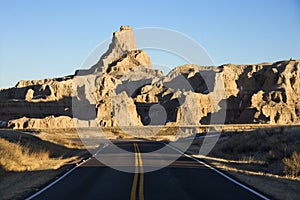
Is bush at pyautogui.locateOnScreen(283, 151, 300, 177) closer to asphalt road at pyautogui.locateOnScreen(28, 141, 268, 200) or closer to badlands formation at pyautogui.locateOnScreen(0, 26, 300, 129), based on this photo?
asphalt road at pyautogui.locateOnScreen(28, 141, 268, 200)

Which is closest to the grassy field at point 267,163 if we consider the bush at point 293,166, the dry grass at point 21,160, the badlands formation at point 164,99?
the bush at point 293,166

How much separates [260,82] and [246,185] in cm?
11888

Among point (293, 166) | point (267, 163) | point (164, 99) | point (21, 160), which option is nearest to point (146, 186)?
point (293, 166)

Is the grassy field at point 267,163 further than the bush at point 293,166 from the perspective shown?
No

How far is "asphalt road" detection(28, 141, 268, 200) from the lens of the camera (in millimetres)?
11242

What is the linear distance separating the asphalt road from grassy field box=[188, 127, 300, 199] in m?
1.06

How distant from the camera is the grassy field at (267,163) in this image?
13.5m

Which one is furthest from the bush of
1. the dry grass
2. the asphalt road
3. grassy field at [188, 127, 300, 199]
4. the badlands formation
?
the badlands formation

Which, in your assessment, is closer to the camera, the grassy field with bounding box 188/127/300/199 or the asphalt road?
the asphalt road

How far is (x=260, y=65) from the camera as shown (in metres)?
138

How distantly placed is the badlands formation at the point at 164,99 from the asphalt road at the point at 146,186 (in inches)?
3150

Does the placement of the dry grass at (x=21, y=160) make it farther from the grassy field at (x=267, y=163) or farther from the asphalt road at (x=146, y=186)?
the grassy field at (x=267, y=163)

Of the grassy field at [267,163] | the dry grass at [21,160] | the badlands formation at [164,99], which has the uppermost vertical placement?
the badlands formation at [164,99]

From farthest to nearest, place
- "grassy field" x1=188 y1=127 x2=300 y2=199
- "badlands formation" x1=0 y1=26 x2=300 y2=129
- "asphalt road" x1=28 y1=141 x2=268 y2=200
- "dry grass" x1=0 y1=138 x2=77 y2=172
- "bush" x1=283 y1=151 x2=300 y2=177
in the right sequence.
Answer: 1. "badlands formation" x1=0 y1=26 x2=300 y2=129
2. "dry grass" x1=0 y1=138 x2=77 y2=172
3. "bush" x1=283 y1=151 x2=300 y2=177
4. "grassy field" x1=188 y1=127 x2=300 y2=199
5. "asphalt road" x1=28 y1=141 x2=268 y2=200
